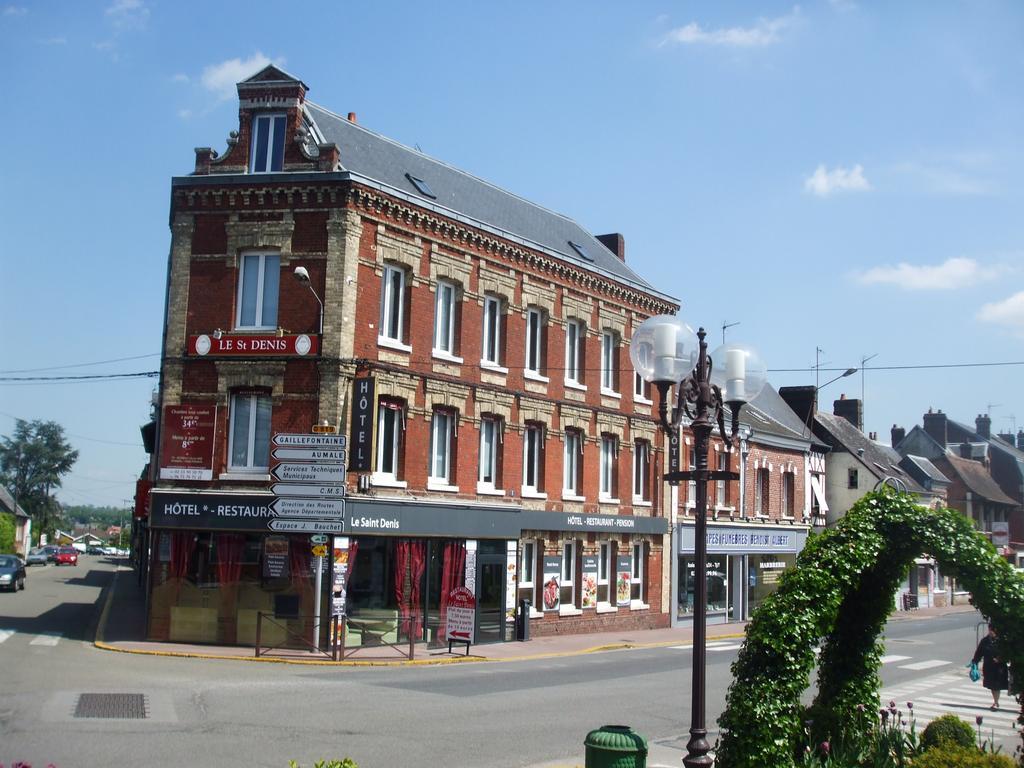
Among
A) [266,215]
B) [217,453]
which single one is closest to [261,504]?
[217,453]

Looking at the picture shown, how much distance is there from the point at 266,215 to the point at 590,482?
41.3ft

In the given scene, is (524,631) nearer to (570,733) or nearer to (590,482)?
(590,482)

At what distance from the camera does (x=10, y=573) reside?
1468 inches

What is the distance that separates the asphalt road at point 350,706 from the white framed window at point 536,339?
8.38 meters

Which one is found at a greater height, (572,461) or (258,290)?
(258,290)

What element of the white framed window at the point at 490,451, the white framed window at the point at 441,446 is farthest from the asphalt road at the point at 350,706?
the white framed window at the point at 490,451

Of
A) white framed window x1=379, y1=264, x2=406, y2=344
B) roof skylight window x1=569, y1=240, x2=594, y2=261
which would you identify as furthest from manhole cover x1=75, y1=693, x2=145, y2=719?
roof skylight window x1=569, y1=240, x2=594, y2=261

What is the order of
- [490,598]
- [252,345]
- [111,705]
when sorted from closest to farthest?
[111,705]
[252,345]
[490,598]

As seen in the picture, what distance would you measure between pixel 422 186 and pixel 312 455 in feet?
30.3

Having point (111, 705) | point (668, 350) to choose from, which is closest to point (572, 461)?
point (111, 705)

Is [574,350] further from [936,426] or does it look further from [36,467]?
[36,467]

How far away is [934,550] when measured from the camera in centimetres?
902

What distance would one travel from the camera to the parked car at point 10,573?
37000 mm

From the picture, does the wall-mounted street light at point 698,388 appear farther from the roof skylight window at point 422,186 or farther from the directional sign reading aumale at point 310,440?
the roof skylight window at point 422,186
